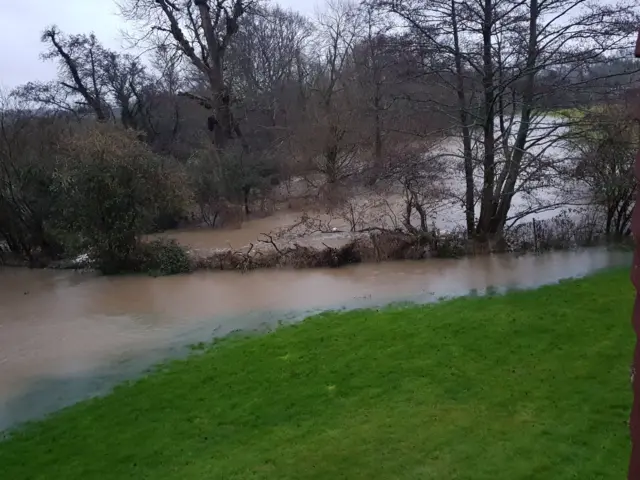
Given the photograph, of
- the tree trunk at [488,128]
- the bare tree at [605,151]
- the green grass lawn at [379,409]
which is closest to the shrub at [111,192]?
the green grass lawn at [379,409]

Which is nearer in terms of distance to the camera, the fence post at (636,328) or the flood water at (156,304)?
the fence post at (636,328)

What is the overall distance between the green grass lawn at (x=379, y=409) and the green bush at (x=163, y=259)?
6.44 meters

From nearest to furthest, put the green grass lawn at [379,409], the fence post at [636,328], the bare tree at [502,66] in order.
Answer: the fence post at [636,328] < the green grass lawn at [379,409] < the bare tree at [502,66]

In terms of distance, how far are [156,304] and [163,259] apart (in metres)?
2.90

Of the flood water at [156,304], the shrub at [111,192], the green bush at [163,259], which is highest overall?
the shrub at [111,192]

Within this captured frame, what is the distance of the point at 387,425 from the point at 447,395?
46.8 inches

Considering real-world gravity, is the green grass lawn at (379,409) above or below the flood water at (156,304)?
below

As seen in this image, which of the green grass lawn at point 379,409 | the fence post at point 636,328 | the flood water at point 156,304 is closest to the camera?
the fence post at point 636,328

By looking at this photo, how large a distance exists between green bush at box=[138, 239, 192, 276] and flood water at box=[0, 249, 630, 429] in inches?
16.9

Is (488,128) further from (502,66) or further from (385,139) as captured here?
(385,139)

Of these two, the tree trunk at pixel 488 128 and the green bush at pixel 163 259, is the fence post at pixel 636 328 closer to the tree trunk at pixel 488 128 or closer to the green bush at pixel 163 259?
the tree trunk at pixel 488 128

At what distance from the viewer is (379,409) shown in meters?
8.42

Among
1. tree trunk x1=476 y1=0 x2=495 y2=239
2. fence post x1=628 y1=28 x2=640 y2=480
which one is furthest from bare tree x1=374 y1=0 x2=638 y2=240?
fence post x1=628 y1=28 x2=640 y2=480

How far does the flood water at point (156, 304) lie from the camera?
444 inches
